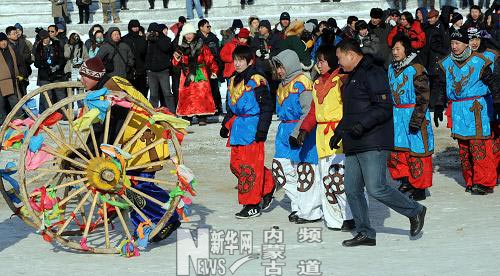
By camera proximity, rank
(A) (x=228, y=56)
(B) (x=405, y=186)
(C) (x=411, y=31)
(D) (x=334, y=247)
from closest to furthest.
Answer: (D) (x=334, y=247) < (B) (x=405, y=186) < (A) (x=228, y=56) < (C) (x=411, y=31)

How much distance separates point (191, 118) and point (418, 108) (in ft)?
24.7

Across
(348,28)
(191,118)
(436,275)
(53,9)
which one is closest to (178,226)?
(436,275)

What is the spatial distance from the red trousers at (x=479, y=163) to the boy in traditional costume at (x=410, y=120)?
51 centimetres

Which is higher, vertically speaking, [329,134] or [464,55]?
[464,55]

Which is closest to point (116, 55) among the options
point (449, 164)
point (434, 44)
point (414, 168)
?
point (434, 44)

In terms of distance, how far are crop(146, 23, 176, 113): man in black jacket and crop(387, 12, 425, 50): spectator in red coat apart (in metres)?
3.54

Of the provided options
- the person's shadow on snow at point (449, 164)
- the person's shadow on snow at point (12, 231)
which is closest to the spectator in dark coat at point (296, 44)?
the person's shadow on snow at point (449, 164)

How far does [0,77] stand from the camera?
18.1 meters

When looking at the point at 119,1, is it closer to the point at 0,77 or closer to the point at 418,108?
the point at 0,77

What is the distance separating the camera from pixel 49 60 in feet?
63.3

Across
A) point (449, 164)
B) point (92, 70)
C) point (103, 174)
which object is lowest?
point (449, 164)

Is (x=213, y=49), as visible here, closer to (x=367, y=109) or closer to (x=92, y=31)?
(x=92, y=31)

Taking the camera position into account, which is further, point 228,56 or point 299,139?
point 228,56

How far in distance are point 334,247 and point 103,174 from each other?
77.5 inches
